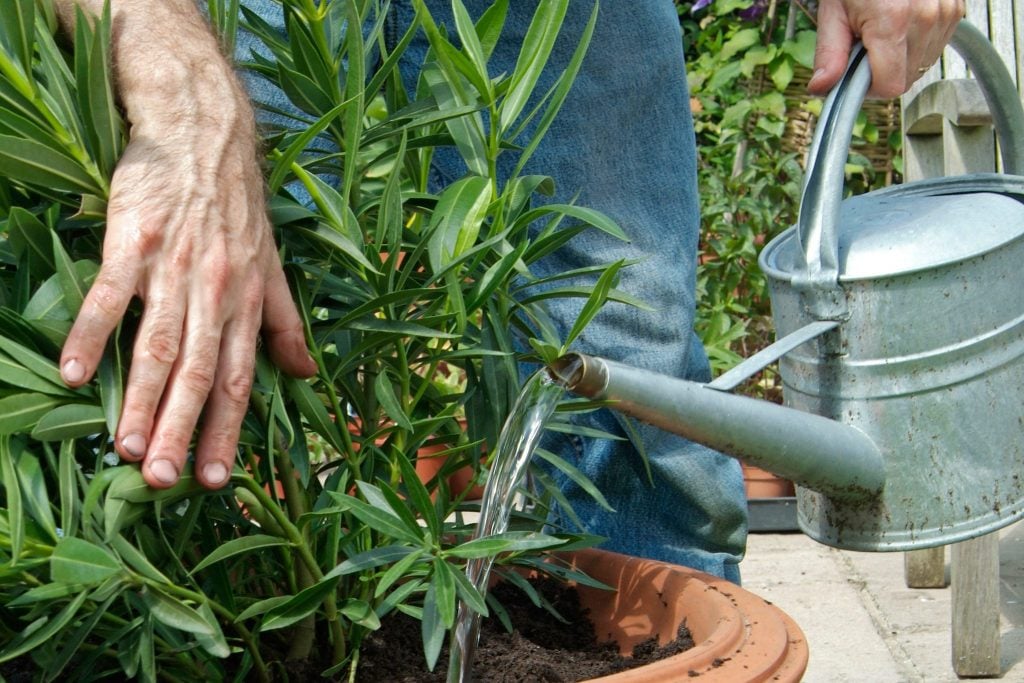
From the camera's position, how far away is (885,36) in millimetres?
1468

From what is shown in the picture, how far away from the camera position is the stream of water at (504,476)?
3.81 feet

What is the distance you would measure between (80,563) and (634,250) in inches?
47.0

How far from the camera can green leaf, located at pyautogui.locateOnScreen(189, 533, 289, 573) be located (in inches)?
40.0

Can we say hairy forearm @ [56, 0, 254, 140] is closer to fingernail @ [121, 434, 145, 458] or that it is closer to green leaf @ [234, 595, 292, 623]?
fingernail @ [121, 434, 145, 458]

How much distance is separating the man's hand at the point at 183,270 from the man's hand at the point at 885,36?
766 millimetres

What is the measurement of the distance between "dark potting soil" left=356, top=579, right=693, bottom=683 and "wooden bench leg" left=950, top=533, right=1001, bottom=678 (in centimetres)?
111

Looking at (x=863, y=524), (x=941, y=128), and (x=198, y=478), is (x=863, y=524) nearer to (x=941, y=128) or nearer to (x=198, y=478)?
(x=198, y=478)

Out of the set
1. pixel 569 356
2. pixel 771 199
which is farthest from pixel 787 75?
pixel 569 356

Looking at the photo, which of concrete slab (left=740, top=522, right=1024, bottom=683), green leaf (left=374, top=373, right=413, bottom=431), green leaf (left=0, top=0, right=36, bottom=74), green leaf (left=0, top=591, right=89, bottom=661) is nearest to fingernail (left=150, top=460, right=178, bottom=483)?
green leaf (left=0, top=591, right=89, bottom=661)

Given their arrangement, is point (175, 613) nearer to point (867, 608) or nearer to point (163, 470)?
point (163, 470)

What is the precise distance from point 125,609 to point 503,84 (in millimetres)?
608

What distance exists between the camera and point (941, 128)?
2.64 m

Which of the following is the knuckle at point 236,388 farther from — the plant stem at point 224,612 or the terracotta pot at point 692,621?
the terracotta pot at point 692,621

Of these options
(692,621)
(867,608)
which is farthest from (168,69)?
(867,608)
